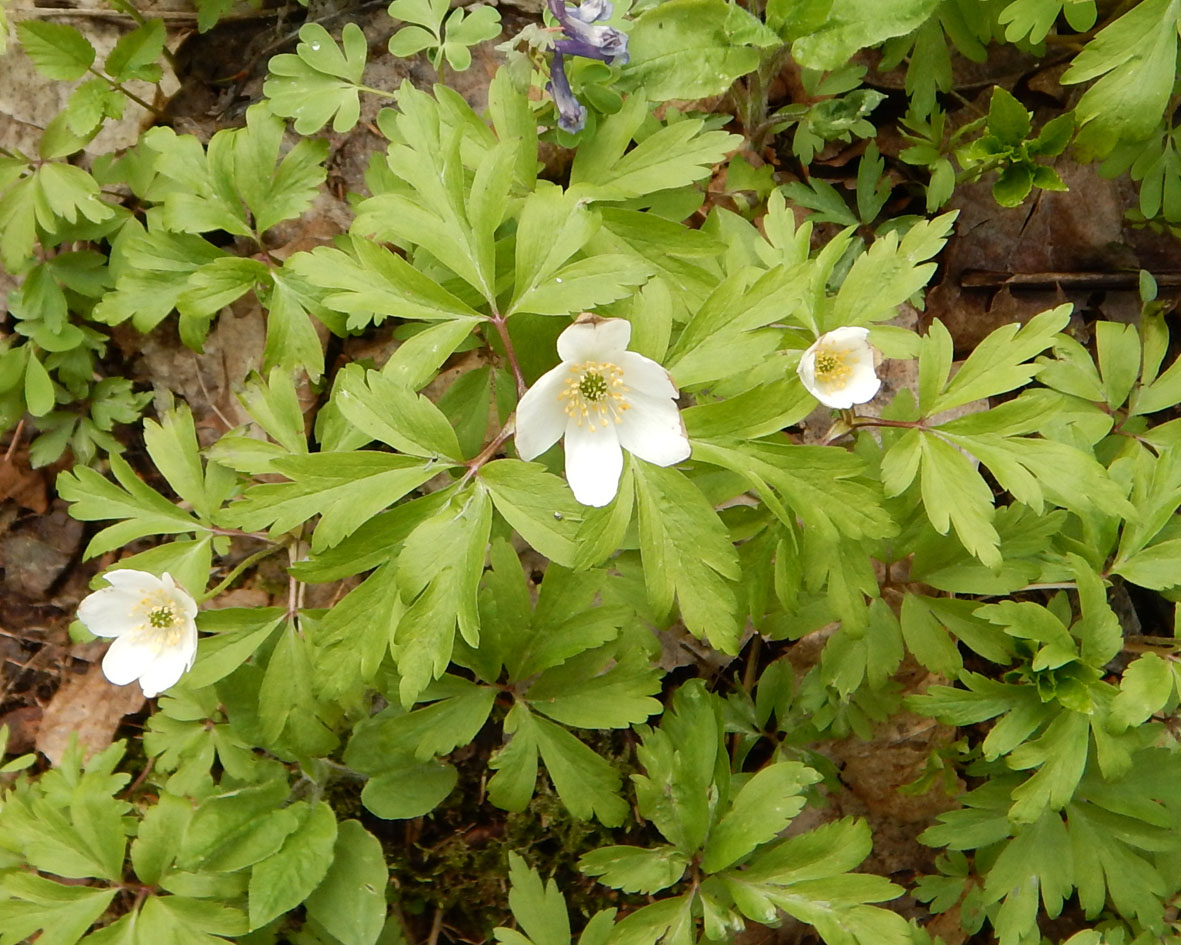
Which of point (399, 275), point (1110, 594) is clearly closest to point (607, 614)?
point (399, 275)

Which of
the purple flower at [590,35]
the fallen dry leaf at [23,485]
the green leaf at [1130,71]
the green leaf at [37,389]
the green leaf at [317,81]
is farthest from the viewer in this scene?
the fallen dry leaf at [23,485]

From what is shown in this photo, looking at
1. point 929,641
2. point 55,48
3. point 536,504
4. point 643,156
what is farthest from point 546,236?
point 55,48

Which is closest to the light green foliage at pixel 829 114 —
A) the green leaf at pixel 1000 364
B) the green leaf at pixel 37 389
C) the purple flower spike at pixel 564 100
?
the purple flower spike at pixel 564 100

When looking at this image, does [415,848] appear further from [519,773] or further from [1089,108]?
[1089,108]

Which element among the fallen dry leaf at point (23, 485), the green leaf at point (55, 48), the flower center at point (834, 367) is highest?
the green leaf at point (55, 48)

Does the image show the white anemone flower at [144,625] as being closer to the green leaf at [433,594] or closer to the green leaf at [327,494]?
the green leaf at [327,494]

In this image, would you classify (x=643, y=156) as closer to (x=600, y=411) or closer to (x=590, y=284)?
(x=590, y=284)

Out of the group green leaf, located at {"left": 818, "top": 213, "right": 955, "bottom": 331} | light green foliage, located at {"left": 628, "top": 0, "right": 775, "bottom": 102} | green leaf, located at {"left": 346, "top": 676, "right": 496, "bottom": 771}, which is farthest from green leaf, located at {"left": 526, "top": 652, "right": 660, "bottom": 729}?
light green foliage, located at {"left": 628, "top": 0, "right": 775, "bottom": 102}
